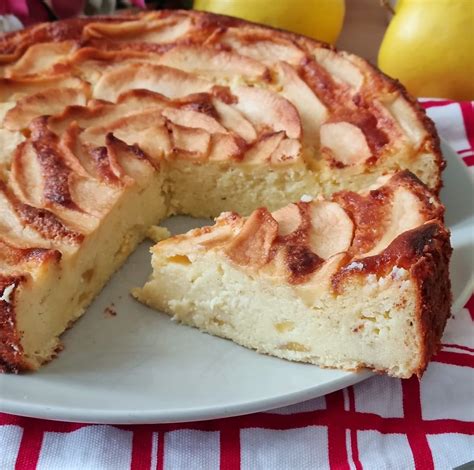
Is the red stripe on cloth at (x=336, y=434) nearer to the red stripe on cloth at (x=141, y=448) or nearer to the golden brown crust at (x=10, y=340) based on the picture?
the red stripe on cloth at (x=141, y=448)

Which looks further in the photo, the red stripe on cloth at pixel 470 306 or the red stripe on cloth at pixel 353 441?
the red stripe on cloth at pixel 470 306

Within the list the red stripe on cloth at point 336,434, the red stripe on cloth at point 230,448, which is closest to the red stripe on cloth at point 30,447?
the red stripe on cloth at point 230,448

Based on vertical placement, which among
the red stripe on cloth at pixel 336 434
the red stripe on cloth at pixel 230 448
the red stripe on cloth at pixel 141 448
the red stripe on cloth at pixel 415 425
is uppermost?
the red stripe on cloth at pixel 415 425

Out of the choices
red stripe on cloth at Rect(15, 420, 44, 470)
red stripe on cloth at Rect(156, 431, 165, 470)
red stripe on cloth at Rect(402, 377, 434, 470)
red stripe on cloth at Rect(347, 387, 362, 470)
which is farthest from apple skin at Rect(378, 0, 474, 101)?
red stripe on cloth at Rect(15, 420, 44, 470)

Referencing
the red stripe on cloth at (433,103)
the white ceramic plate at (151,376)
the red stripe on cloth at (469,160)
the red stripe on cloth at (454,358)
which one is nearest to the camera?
the white ceramic plate at (151,376)

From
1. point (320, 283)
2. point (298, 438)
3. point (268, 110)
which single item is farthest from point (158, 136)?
point (298, 438)
